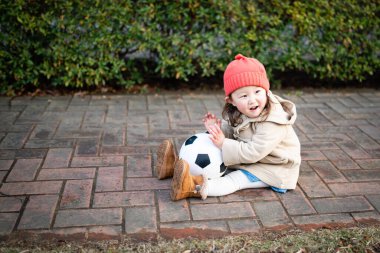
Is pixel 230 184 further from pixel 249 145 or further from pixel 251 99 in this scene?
pixel 251 99

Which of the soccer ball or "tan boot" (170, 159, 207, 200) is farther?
the soccer ball

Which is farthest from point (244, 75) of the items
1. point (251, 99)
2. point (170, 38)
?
point (170, 38)

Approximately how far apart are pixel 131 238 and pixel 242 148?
0.96m

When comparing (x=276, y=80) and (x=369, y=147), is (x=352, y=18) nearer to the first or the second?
(x=276, y=80)

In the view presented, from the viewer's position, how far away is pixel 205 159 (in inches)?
118

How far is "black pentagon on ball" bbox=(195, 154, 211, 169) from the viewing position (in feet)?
9.85

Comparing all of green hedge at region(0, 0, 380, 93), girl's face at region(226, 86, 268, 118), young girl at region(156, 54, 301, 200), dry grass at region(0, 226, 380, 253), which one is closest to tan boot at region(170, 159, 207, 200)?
young girl at region(156, 54, 301, 200)

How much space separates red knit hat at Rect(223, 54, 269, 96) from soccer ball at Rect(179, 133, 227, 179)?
43 cm

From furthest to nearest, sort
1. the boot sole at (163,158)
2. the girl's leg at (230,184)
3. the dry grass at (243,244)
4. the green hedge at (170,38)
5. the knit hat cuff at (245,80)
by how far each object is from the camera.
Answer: the green hedge at (170,38), the boot sole at (163,158), the girl's leg at (230,184), the knit hat cuff at (245,80), the dry grass at (243,244)

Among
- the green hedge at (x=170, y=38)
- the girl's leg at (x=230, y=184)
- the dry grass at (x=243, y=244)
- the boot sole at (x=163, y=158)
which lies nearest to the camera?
the dry grass at (x=243, y=244)

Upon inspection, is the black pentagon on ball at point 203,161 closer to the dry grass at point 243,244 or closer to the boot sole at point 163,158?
the boot sole at point 163,158

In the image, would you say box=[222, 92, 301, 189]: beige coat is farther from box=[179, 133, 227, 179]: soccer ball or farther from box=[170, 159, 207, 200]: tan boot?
box=[170, 159, 207, 200]: tan boot

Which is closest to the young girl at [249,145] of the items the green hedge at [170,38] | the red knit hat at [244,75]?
the red knit hat at [244,75]

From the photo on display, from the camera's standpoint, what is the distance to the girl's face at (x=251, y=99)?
2.90 metres
